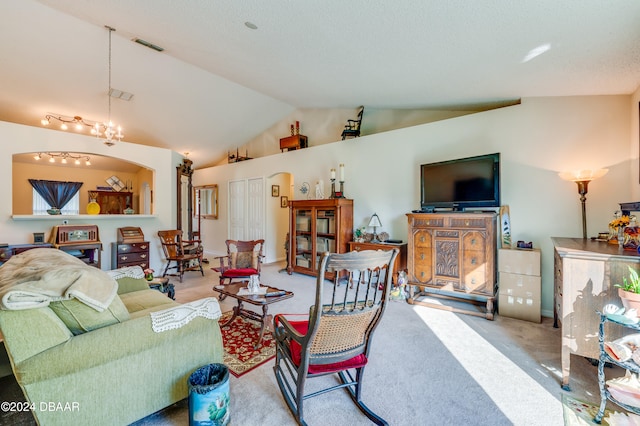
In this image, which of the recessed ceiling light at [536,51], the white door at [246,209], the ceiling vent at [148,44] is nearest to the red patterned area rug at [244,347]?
the recessed ceiling light at [536,51]

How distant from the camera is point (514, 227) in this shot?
3492mm

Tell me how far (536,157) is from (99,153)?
21.9 feet

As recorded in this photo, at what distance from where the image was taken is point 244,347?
2559 mm

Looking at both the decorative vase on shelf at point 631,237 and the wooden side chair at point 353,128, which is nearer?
the decorative vase on shelf at point 631,237

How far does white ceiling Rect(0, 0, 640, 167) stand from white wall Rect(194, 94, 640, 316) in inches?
10.1

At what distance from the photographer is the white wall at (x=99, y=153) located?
13.1 feet

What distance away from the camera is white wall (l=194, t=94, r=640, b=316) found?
295 centimetres

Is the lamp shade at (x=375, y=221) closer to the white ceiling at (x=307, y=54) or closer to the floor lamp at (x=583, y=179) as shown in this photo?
the white ceiling at (x=307, y=54)

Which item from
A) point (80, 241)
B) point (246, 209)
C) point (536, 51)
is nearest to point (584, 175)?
point (536, 51)

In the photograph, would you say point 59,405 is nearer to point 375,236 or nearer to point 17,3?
point 375,236

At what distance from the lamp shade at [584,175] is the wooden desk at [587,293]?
126cm

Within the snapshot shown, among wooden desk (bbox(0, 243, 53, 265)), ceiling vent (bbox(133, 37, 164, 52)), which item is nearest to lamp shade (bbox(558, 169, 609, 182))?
ceiling vent (bbox(133, 37, 164, 52))

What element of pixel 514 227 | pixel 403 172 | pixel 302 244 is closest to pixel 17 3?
pixel 302 244

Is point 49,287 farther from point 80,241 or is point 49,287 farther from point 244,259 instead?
point 80,241
